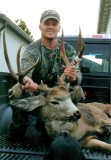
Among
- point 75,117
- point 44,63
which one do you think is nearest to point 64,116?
point 75,117

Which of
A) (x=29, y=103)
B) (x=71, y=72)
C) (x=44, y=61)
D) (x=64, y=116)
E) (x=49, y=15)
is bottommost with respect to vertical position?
(x=64, y=116)

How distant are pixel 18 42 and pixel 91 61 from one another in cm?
1223

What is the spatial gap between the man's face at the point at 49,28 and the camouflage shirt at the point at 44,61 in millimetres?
117

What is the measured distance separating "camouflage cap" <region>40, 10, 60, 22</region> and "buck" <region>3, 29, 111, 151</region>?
0.56m

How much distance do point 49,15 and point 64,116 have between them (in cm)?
129

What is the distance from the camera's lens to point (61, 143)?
2715mm

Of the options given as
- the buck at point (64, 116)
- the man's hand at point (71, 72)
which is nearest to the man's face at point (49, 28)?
the buck at point (64, 116)

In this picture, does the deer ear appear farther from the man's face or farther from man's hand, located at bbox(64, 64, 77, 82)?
the man's face

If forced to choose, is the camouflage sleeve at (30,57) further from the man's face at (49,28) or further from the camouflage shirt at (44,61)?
the man's face at (49,28)

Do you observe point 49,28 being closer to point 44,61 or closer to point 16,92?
point 44,61

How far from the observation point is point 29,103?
4094mm

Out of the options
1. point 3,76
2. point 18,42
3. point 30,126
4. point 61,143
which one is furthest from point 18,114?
point 18,42

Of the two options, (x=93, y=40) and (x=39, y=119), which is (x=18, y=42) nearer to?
(x=93, y=40)

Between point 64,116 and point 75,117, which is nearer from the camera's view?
point 75,117
